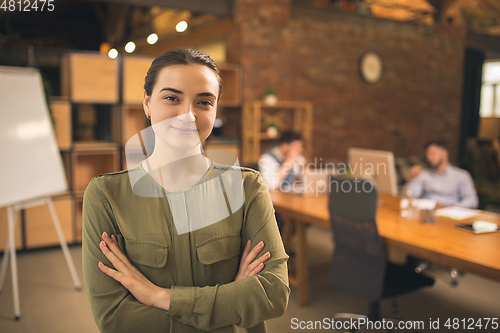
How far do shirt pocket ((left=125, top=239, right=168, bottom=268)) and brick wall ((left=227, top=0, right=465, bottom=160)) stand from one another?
161 inches

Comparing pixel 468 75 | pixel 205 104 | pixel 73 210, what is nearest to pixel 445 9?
pixel 468 75

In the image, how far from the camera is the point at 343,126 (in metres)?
5.59

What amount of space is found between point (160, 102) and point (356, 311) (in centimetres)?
238

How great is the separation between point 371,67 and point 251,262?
534cm

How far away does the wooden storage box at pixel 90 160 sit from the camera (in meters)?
3.99

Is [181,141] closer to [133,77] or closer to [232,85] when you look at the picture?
[133,77]

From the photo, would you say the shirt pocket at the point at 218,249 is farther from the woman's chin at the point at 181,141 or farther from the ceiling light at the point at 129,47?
the ceiling light at the point at 129,47

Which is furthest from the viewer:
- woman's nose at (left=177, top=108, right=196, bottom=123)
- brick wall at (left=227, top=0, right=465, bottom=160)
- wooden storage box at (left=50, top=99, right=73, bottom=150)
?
brick wall at (left=227, top=0, right=465, bottom=160)

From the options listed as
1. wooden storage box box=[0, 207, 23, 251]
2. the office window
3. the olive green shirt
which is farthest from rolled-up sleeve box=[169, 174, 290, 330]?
the office window

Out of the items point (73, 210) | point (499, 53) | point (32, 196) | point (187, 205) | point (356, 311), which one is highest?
point (499, 53)

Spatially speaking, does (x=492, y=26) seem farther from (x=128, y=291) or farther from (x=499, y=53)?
(x=128, y=291)

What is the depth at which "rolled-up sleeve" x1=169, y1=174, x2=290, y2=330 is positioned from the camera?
883 millimetres

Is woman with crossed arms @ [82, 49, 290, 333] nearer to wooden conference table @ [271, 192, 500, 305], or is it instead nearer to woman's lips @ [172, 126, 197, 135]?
woman's lips @ [172, 126, 197, 135]

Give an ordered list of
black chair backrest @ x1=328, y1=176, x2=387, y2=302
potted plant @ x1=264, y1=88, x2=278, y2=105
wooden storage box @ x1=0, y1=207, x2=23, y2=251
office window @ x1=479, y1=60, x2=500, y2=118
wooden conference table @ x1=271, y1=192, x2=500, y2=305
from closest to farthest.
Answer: wooden conference table @ x1=271, y1=192, x2=500, y2=305 → black chair backrest @ x1=328, y1=176, x2=387, y2=302 → wooden storage box @ x1=0, y1=207, x2=23, y2=251 → potted plant @ x1=264, y1=88, x2=278, y2=105 → office window @ x1=479, y1=60, x2=500, y2=118
